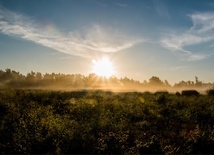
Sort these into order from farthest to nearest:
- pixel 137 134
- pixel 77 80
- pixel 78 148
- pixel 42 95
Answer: pixel 77 80 → pixel 42 95 → pixel 137 134 → pixel 78 148

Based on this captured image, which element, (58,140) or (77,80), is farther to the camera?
(77,80)

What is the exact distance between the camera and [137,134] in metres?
15.6

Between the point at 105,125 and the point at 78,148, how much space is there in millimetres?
3929

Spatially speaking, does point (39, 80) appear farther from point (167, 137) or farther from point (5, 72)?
point (167, 137)

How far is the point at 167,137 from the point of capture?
15656 mm

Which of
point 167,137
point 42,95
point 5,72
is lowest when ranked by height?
point 167,137

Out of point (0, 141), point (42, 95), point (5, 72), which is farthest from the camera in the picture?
point (5, 72)

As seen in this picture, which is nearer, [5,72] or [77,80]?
[5,72]

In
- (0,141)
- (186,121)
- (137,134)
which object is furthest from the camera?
(186,121)

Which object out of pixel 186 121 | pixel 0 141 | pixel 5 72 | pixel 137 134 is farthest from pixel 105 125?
pixel 5 72

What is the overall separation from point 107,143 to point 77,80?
178m

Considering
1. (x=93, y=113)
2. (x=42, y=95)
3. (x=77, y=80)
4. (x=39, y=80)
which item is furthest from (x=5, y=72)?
(x=93, y=113)

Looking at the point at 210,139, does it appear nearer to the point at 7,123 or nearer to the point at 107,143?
the point at 107,143

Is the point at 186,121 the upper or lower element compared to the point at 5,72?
lower
